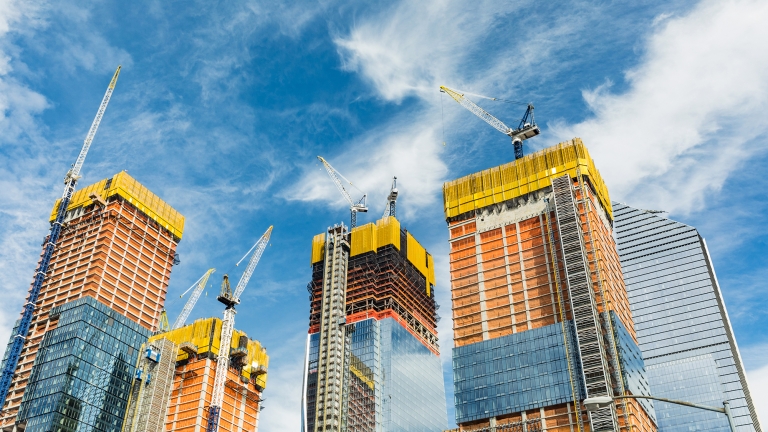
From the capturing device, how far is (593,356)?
149375 millimetres

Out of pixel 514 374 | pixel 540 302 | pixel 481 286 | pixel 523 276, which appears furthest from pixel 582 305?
pixel 481 286

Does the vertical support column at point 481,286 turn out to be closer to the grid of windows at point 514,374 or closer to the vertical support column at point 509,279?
the grid of windows at point 514,374

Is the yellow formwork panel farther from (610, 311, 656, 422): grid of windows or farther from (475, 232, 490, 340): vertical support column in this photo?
(610, 311, 656, 422): grid of windows

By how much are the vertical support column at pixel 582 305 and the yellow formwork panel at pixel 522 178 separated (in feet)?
23.4

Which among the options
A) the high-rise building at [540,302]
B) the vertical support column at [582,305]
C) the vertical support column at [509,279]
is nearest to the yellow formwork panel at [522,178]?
the high-rise building at [540,302]

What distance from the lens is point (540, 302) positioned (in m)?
165

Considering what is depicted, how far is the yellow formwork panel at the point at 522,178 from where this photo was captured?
592 ft

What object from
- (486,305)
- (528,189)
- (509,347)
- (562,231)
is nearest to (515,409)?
(509,347)

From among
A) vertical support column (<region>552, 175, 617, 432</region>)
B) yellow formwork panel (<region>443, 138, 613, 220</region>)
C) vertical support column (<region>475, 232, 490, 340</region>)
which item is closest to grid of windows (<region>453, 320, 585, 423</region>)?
vertical support column (<region>552, 175, 617, 432</region>)

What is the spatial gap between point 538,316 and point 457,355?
2082 cm

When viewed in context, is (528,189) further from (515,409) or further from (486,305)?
(515,409)

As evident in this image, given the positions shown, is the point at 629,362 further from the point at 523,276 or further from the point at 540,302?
the point at 523,276

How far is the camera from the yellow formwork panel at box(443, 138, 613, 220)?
7106 inches

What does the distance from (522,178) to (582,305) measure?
41.3 meters
